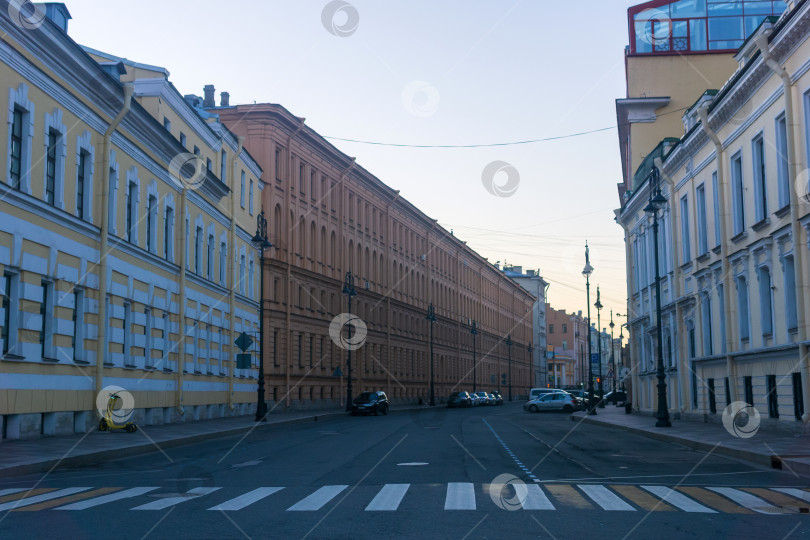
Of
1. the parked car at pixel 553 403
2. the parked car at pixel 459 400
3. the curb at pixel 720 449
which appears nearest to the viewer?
the curb at pixel 720 449

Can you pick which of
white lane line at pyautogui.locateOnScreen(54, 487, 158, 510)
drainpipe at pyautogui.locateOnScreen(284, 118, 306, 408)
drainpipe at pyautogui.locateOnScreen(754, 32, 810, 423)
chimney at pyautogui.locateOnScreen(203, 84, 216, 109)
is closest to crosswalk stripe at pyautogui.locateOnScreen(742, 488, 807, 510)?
white lane line at pyautogui.locateOnScreen(54, 487, 158, 510)

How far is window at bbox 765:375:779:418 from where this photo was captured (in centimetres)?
2648

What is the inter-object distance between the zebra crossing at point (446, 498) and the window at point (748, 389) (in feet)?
54.9

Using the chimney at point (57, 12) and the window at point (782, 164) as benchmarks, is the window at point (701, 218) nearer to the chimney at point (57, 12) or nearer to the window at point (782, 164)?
the window at point (782, 164)

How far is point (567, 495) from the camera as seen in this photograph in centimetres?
1211

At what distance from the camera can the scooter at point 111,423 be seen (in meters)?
26.0

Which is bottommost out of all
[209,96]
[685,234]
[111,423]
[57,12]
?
[111,423]

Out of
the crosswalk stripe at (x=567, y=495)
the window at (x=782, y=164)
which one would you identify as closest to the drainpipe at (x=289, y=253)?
the window at (x=782, y=164)

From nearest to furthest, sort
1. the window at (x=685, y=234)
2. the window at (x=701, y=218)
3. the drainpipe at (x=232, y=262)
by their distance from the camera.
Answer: the window at (x=701, y=218), the window at (x=685, y=234), the drainpipe at (x=232, y=262)

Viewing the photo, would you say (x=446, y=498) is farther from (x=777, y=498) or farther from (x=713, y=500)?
(x=777, y=498)

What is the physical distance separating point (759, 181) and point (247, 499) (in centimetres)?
2187

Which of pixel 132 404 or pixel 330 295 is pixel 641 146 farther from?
pixel 132 404

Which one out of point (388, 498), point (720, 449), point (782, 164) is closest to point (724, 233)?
point (782, 164)

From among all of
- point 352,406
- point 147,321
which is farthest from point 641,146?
point 147,321
